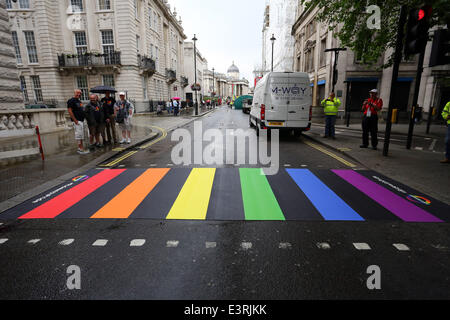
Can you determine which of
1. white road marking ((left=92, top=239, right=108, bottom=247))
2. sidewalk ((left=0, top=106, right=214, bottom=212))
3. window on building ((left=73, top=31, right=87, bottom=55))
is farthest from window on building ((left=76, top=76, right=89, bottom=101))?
white road marking ((left=92, top=239, right=108, bottom=247))

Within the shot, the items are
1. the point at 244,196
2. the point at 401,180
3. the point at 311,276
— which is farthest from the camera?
the point at 401,180

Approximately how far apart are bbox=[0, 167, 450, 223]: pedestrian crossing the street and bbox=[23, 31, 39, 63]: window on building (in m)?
29.9

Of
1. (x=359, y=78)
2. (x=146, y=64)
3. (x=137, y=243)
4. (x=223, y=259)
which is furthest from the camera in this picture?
(x=146, y=64)

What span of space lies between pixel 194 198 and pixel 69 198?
229 centimetres

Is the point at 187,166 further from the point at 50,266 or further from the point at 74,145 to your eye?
the point at 74,145

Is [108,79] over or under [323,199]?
over

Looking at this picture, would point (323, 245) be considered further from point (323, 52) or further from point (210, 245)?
point (323, 52)

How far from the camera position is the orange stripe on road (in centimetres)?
392

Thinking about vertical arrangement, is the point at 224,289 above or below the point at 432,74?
below

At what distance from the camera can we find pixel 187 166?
683 centimetres

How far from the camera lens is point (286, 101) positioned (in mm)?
10664

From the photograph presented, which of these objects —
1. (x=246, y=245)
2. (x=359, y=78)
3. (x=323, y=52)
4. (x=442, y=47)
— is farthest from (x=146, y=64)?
(x=246, y=245)
